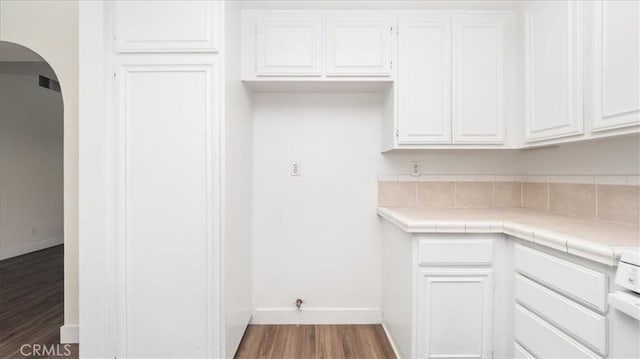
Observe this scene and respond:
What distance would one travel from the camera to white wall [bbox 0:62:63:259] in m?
3.91

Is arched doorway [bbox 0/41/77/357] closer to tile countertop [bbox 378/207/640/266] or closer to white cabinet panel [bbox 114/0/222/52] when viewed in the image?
white cabinet panel [bbox 114/0/222/52]

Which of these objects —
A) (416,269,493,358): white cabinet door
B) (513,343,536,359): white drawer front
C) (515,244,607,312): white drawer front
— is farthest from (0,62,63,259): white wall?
(513,343,536,359): white drawer front

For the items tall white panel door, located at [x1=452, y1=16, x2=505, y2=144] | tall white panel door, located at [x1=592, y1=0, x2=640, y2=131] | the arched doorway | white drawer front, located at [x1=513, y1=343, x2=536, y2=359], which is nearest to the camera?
tall white panel door, located at [x1=592, y1=0, x2=640, y2=131]

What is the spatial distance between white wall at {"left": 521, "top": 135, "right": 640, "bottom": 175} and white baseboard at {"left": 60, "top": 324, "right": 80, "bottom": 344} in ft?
11.2

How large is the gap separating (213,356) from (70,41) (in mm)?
2236

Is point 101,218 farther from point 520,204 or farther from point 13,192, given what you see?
point 13,192

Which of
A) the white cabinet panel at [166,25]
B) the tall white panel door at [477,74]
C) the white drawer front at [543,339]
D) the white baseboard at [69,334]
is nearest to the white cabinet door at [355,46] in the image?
the tall white panel door at [477,74]

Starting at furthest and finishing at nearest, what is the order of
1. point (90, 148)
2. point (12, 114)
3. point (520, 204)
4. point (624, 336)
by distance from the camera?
point (12, 114) < point (520, 204) < point (90, 148) < point (624, 336)

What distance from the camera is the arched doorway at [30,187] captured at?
9.41ft

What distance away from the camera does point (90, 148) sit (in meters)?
1.55

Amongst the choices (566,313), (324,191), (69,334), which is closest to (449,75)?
(324,191)

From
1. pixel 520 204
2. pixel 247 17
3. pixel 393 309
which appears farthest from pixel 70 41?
pixel 520 204

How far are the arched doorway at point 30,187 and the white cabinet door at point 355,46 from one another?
8.49 ft

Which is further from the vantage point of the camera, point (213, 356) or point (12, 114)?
point (12, 114)
